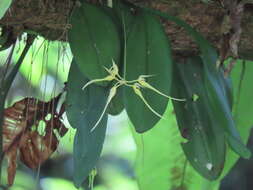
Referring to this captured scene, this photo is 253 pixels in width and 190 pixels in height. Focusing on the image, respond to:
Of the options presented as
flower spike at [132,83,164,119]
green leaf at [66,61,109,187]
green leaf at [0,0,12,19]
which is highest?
green leaf at [0,0,12,19]

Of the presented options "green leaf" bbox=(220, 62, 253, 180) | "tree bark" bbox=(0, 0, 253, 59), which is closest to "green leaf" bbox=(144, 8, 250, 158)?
"tree bark" bbox=(0, 0, 253, 59)

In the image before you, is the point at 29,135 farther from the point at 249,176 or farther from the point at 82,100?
the point at 249,176

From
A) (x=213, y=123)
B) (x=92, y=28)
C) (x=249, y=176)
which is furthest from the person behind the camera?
(x=249, y=176)

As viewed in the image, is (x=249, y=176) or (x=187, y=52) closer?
(x=187, y=52)

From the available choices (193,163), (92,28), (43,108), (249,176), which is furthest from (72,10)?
(249,176)

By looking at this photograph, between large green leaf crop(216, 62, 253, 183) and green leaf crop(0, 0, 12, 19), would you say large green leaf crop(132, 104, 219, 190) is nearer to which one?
large green leaf crop(216, 62, 253, 183)

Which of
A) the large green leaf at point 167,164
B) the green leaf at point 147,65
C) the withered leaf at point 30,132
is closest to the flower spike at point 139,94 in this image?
the green leaf at point 147,65

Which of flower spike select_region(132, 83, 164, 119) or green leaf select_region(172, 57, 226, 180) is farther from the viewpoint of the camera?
green leaf select_region(172, 57, 226, 180)
